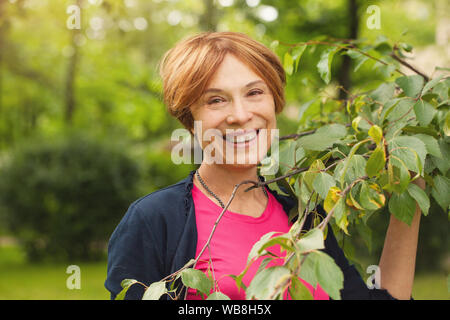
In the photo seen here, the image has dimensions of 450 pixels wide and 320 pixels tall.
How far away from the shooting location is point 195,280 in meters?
1.39

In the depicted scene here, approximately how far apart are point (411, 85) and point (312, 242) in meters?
0.93

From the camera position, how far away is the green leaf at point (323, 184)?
4.49 ft

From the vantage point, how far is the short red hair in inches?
68.4

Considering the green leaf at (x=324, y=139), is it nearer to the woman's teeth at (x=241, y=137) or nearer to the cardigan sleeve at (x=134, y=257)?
the woman's teeth at (x=241, y=137)

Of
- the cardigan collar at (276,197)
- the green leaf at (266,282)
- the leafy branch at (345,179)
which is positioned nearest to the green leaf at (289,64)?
the leafy branch at (345,179)

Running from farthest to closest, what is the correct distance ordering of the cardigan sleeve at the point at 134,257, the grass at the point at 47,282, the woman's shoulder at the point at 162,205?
the grass at the point at 47,282 < the woman's shoulder at the point at 162,205 < the cardigan sleeve at the point at 134,257

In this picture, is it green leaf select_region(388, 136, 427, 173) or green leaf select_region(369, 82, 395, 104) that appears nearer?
green leaf select_region(388, 136, 427, 173)

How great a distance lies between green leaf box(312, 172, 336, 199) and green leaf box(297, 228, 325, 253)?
0.24 meters

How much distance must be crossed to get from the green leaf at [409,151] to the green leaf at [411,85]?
0.50 m

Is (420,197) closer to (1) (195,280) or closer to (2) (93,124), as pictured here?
(1) (195,280)

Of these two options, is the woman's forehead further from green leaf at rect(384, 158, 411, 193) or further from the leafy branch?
green leaf at rect(384, 158, 411, 193)

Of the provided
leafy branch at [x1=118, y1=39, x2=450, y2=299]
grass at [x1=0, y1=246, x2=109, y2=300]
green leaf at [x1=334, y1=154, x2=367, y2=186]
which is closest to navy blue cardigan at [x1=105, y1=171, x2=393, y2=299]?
leafy branch at [x1=118, y1=39, x2=450, y2=299]

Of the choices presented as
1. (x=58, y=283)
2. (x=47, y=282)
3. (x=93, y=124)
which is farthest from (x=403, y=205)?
(x=93, y=124)

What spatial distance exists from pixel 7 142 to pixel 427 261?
644 inches
